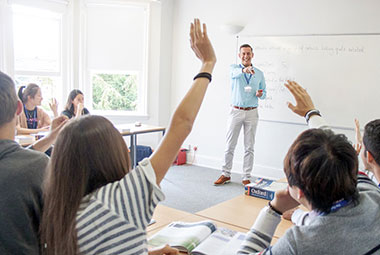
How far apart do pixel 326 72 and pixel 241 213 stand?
3.34 metres

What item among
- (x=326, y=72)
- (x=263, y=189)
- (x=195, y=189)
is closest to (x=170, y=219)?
(x=263, y=189)

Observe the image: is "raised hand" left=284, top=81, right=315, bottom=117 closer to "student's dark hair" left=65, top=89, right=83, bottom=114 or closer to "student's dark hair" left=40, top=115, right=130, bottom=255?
"student's dark hair" left=40, top=115, right=130, bottom=255

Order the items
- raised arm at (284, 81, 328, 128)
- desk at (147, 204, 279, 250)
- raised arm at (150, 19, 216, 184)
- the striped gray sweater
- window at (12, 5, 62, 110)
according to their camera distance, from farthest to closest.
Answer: window at (12, 5, 62, 110)
desk at (147, 204, 279, 250)
raised arm at (284, 81, 328, 128)
raised arm at (150, 19, 216, 184)
the striped gray sweater

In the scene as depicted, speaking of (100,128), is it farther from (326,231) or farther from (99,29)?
(99,29)

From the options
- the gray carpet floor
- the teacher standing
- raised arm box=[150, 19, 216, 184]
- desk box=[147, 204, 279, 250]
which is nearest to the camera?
raised arm box=[150, 19, 216, 184]

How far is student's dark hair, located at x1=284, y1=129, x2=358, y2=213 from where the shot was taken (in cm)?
94

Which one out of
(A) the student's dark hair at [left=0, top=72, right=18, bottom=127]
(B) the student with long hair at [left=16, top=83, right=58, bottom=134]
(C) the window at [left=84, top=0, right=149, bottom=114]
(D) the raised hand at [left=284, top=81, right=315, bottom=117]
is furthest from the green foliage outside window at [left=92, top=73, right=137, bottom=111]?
(A) the student's dark hair at [left=0, top=72, right=18, bottom=127]

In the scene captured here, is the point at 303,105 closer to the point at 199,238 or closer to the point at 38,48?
the point at 199,238

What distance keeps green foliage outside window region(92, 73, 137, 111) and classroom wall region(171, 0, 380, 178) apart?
0.69 m

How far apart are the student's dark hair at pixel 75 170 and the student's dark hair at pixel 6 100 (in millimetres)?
270

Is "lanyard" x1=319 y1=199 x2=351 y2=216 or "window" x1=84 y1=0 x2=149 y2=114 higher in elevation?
"window" x1=84 y1=0 x2=149 y2=114

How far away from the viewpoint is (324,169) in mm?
932

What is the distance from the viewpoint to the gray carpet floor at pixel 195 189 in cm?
410

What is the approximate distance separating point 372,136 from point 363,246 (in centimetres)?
57
